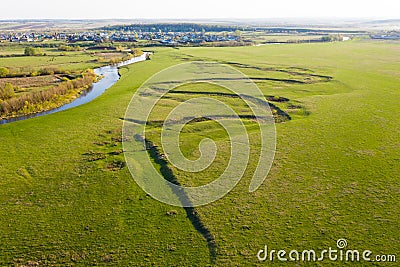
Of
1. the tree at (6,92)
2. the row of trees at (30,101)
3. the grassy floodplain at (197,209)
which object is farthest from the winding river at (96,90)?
the tree at (6,92)

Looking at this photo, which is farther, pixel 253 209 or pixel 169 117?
pixel 169 117

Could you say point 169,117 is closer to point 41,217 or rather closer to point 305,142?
point 305,142

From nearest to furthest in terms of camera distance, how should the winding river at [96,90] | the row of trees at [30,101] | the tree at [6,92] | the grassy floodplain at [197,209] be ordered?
the grassy floodplain at [197,209] → the row of trees at [30,101] → the winding river at [96,90] → the tree at [6,92]

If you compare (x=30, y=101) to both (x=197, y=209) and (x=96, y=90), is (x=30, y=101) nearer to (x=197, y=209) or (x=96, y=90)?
(x=96, y=90)

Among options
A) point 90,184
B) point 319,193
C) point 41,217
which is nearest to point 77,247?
point 41,217

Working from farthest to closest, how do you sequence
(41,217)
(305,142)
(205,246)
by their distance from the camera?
(305,142), (41,217), (205,246)

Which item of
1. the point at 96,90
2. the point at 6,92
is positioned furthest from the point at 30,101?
the point at 96,90

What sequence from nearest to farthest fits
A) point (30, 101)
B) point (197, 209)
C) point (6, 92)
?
point (197, 209)
point (30, 101)
point (6, 92)

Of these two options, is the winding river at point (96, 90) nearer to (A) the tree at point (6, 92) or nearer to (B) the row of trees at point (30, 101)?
(B) the row of trees at point (30, 101)
